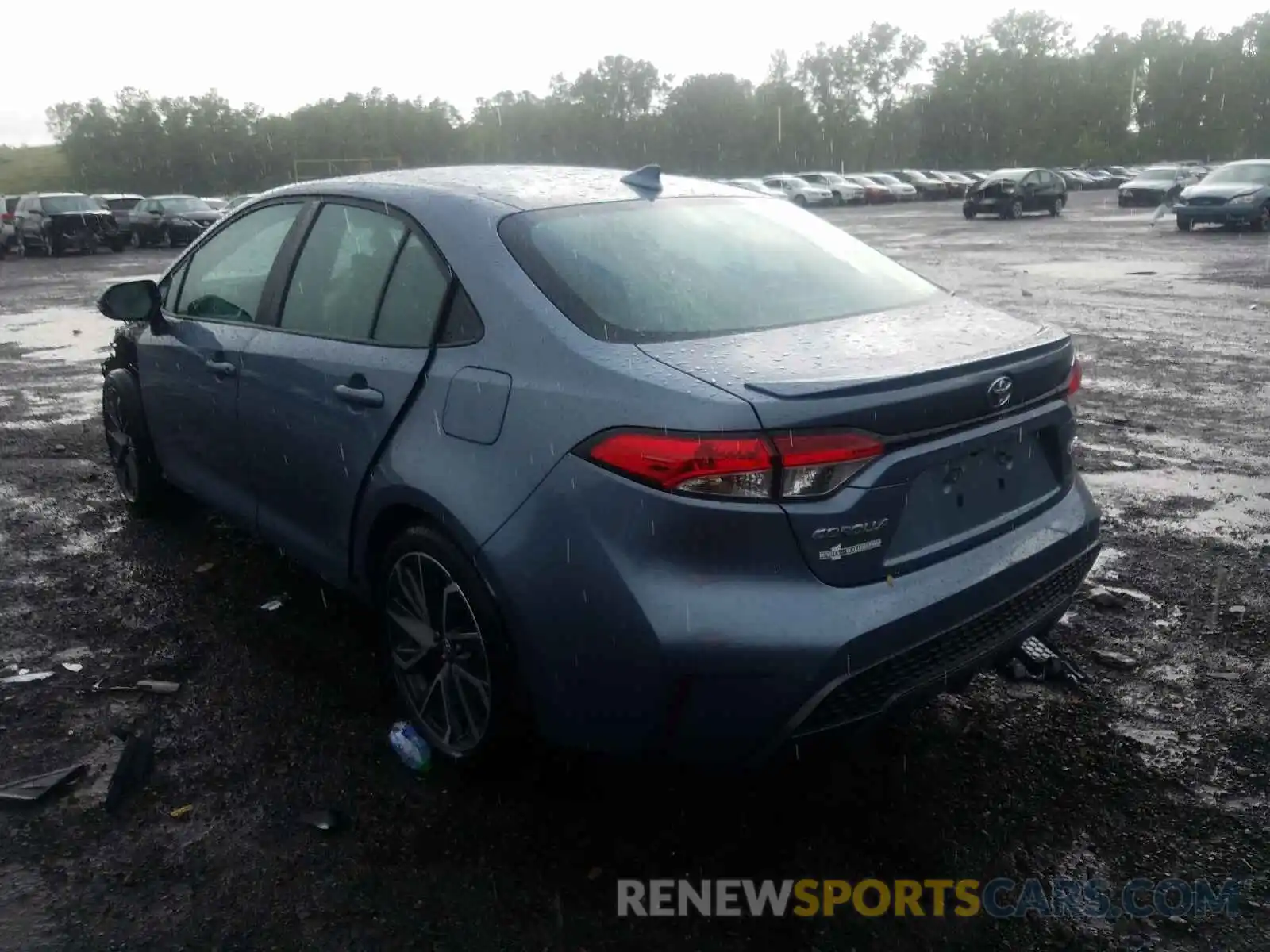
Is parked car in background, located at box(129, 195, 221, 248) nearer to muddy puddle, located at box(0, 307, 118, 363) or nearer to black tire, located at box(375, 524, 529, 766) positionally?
muddy puddle, located at box(0, 307, 118, 363)

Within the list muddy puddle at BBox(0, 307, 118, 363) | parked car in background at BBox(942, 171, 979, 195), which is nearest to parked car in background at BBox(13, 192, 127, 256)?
muddy puddle at BBox(0, 307, 118, 363)

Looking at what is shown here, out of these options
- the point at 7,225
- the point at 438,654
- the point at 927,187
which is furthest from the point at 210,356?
the point at 927,187

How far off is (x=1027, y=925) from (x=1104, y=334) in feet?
31.6

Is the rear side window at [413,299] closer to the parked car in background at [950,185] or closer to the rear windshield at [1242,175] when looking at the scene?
the rear windshield at [1242,175]

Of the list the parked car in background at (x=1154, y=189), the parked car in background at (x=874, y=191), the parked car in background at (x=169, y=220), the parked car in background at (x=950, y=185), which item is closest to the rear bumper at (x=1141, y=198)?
the parked car in background at (x=1154, y=189)

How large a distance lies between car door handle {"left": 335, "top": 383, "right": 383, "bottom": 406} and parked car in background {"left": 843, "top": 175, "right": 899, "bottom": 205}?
54718mm

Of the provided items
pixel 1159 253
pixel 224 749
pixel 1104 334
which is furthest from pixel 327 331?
pixel 1159 253

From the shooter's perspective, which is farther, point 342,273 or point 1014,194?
point 1014,194

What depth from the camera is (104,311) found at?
470cm

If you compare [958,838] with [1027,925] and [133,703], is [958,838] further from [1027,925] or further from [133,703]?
[133,703]

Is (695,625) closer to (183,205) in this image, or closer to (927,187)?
(183,205)

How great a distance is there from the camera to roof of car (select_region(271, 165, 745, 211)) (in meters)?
3.46

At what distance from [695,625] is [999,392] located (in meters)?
1.02

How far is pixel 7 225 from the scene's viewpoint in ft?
104
